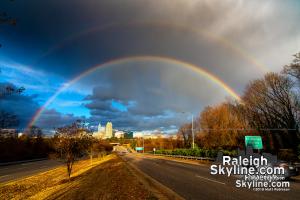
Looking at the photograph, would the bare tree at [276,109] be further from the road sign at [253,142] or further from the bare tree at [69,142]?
the bare tree at [69,142]

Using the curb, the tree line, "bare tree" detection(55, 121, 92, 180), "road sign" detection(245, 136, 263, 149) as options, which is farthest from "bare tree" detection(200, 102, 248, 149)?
the curb

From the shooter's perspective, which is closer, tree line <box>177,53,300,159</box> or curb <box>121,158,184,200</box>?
curb <box>121,158,184,200</box>

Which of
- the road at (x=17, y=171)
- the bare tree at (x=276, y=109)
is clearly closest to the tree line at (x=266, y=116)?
the bare tree at (x=276, y=109)

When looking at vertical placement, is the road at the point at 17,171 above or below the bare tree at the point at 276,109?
below

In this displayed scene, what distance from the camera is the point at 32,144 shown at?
10119 cm

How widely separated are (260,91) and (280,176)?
50753mm

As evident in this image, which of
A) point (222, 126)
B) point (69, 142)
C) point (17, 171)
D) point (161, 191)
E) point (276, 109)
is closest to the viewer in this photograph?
point (161, 191)

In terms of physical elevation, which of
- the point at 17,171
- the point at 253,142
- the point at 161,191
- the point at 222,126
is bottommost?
the point at 17,171

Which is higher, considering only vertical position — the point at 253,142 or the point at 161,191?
the point at 253,142

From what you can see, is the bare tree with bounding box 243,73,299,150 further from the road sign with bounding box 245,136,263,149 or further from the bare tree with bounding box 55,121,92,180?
the bare tree with bounding box 55,121,92,180

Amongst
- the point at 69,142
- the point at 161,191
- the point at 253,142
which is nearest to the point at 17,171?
the point at 69,142

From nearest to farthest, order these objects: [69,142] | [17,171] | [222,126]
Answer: [69,142] → [17,171] → [222,126]

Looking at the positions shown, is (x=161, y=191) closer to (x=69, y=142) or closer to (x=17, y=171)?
(x=69, y=142)

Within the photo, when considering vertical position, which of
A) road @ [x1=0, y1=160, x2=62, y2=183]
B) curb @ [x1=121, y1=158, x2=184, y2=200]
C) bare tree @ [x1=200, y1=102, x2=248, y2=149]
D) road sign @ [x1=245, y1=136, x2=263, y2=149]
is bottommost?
road @ [x1=0, y1=160, x2=62, y2=183]
